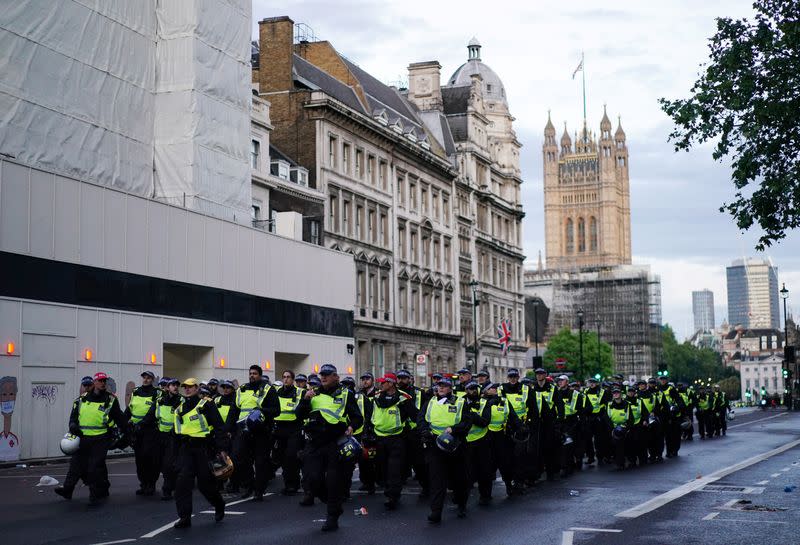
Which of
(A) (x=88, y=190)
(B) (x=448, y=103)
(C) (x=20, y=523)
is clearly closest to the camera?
(C) (x=20, y=523)

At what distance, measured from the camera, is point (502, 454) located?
1838 cm

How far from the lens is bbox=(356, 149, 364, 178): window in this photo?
208ft

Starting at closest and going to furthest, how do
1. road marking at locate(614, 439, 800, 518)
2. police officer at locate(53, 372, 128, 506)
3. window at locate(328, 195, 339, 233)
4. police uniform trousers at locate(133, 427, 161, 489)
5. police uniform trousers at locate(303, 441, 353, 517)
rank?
police uniform trousers at locate(303, 441, 353, 517) → road marking at locate(614, 439, 800, 518) → police officer at locate(53, 372, 128, 506) → police uniform trousers at locate(133, 427, 161, 489) → window at locate(328, 195, 339, 233)

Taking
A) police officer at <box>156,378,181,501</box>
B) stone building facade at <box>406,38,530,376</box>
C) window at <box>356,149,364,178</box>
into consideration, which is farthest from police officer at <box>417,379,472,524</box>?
stone building facade at <box>406,38,530,376</box>

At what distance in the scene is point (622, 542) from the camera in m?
13.0

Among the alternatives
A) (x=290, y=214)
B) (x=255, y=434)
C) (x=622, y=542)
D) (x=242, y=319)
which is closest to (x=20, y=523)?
(x=255, y=434)

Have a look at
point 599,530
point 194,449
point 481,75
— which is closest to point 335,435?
point 194,449

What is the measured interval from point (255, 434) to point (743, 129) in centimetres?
1267

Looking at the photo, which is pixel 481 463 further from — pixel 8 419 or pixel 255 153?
pixel 255 153

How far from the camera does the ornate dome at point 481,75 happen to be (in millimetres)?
97250

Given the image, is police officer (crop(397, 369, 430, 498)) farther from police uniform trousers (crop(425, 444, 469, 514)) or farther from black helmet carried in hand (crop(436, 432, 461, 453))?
black helmet carried in hand (crop(436, 432, 461, 453))

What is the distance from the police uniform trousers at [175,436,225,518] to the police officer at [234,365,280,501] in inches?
115

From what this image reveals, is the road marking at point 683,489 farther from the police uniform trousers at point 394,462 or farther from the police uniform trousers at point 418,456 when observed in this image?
the police uniform trousers at point 418,456

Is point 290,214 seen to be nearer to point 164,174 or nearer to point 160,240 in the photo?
point 164,174
